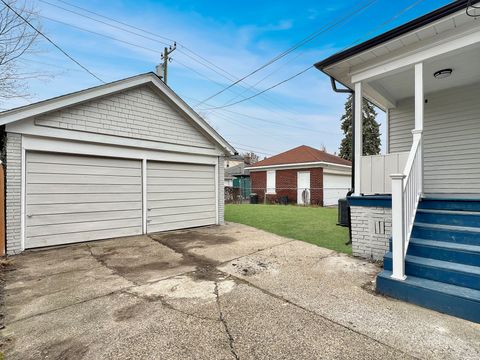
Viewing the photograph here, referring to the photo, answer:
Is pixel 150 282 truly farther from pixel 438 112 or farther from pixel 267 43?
pixel 267 43

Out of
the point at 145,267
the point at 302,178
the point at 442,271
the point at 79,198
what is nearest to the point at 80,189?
the point at 79,198

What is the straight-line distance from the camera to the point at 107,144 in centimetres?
646

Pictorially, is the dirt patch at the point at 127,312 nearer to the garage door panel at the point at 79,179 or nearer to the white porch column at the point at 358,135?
the garage door panel at the point at 79,179

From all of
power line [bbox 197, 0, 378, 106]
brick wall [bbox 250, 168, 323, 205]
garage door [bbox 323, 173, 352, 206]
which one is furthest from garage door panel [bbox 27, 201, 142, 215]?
garage door [bbox 323, 173, 352, 206]

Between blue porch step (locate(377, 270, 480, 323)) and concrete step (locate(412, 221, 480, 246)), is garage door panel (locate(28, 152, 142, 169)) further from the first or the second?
concrete step (locate(412, 221, 480, 246))

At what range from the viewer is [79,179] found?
19.8ft

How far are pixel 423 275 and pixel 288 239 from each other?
3.55 m

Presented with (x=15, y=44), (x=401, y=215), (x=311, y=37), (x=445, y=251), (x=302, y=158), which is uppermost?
(x=311, y=37)

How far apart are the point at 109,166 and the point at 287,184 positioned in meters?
13.7

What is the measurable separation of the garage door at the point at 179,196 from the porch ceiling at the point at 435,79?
18.3 feet

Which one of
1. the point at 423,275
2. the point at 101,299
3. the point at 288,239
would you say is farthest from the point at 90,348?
the point at 288,239

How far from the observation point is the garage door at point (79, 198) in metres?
5.45

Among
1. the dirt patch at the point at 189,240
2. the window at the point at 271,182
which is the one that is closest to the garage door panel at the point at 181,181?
the dirt patch at the point at 189,240

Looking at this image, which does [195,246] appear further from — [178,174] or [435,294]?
[435,294]
